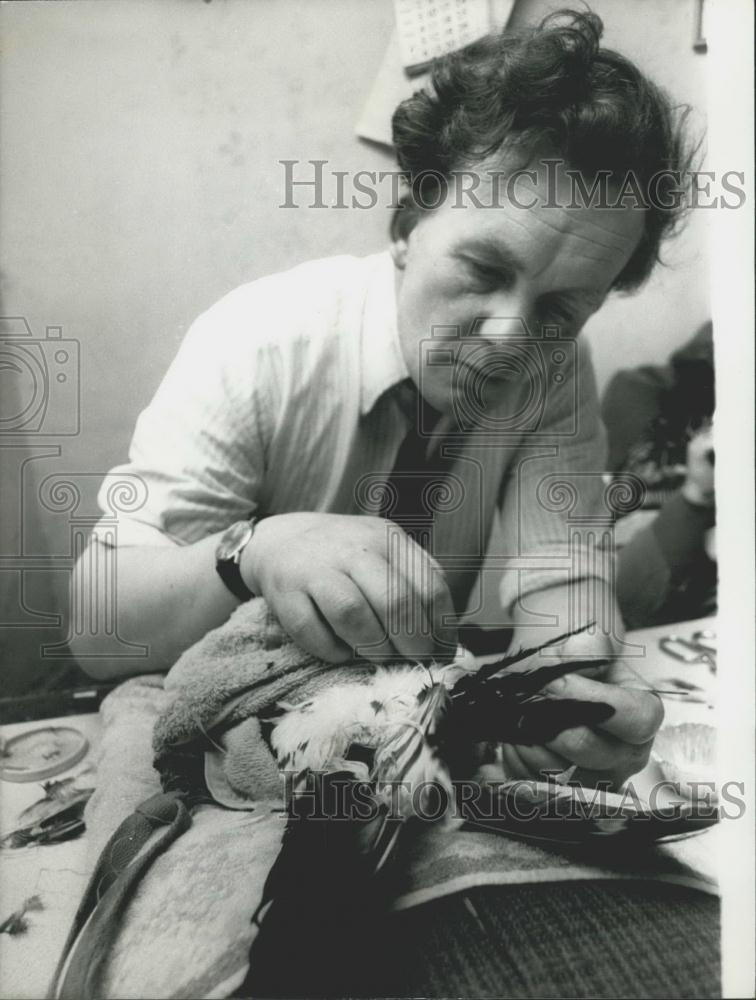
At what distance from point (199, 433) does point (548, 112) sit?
340 mm

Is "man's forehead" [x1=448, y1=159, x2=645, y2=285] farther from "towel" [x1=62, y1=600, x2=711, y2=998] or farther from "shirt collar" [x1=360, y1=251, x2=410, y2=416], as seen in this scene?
"towel" [x1=62, y1=600, x2=711, y2=998]

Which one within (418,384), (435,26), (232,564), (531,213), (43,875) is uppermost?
(435,26)

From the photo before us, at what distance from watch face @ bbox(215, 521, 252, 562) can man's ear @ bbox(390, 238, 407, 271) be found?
228 millimetres

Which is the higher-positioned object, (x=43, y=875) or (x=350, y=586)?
(x=350, y=586)

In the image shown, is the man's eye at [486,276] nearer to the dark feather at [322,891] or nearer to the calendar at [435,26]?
the calendar at [435,26]

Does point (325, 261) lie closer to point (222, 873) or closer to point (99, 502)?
point (99, 502)

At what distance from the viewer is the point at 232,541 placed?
56cm

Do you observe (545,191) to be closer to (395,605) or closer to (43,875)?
(395,605)

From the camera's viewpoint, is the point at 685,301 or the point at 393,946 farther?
the point at 685,301

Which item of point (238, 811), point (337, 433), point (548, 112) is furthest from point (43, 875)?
point (548, 112)

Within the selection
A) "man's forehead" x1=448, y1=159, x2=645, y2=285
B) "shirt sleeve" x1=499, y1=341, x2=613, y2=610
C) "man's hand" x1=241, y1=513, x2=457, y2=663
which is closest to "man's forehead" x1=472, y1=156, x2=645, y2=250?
"man's forehead" x1=448, y1=159, x2=645, y2=285

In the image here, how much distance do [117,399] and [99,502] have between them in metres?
0.08

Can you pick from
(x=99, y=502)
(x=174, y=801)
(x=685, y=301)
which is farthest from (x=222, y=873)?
(x=685, y=301)

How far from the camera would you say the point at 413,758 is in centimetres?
Answer: 53
